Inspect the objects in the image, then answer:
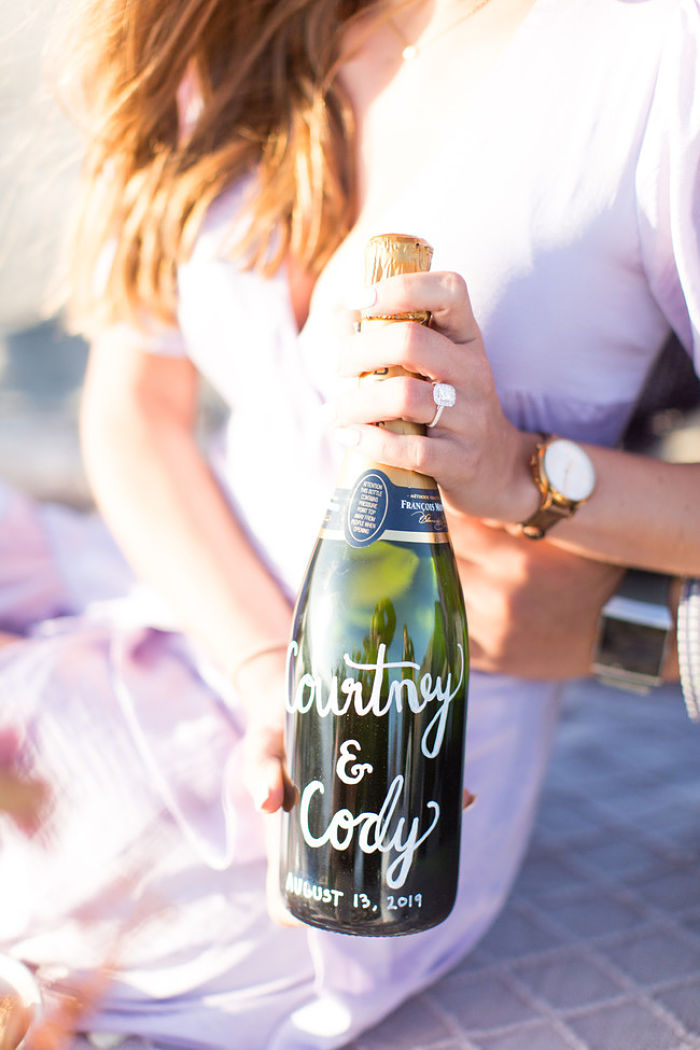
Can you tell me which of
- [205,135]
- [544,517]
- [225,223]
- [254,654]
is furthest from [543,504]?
[205,135]

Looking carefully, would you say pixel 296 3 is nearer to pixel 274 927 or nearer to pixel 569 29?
pixel 569 29

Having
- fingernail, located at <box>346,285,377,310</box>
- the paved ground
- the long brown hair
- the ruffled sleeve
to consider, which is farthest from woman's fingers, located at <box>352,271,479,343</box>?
the paved ground

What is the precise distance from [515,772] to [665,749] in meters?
1.07

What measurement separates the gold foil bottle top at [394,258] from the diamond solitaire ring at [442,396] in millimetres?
51

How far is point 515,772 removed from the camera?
1.03 metres

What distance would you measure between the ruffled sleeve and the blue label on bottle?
303 millimetres

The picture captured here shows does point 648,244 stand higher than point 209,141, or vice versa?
point 209,141

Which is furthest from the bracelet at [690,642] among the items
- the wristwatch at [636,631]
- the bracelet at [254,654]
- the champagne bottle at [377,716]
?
the bracelet at [254,654]

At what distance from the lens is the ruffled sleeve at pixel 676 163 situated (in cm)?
67

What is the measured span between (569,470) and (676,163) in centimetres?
26

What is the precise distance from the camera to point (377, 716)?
59cm

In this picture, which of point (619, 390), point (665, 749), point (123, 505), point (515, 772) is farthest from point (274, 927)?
point (665, 749)

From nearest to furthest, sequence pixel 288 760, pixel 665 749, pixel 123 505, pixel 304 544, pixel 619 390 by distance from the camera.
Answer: pixel 288 760 < pixel 619 390 < pixel 304 544 < pixel 123 505 < pixel 665 749

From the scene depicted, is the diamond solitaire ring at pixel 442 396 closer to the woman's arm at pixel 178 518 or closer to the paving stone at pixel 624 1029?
the woman's arm at pixel 178 518
